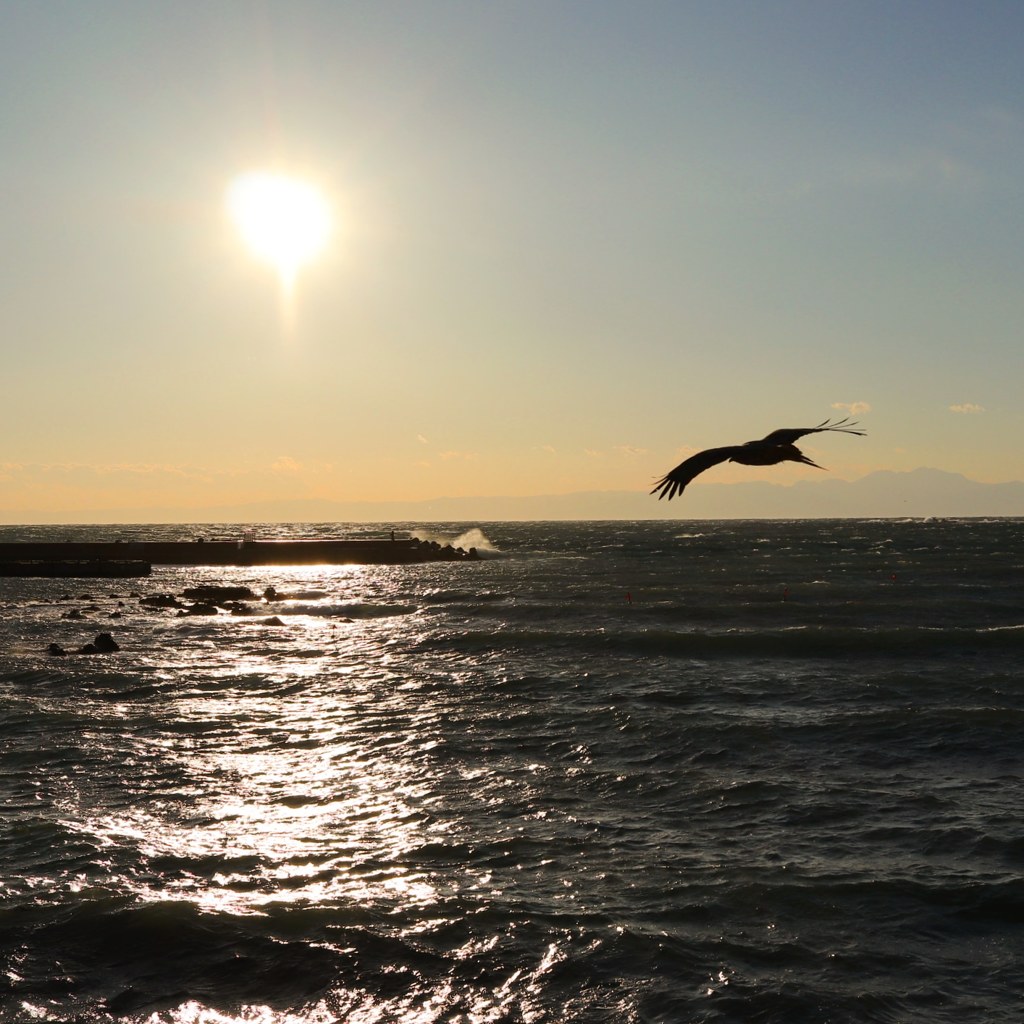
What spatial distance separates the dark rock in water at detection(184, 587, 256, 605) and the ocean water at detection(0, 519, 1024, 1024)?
21.5 metres

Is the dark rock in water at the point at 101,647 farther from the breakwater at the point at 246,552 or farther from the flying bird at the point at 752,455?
the breakwater at the point at 246,552

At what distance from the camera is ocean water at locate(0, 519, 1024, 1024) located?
31.9 feet

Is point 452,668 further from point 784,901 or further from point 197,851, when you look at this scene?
point 784,901

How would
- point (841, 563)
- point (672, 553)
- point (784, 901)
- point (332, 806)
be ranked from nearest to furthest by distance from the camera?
point (784, 901)
point (332, 806)
point (841, 563)
point (672, 553)

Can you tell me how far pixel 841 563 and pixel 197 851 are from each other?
8227cm

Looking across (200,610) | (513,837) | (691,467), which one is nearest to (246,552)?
(200,610)

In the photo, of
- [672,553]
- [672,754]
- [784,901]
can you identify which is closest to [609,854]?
→ [784,901]

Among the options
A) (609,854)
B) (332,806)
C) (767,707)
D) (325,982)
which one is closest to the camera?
(325,982)

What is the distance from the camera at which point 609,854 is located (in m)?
13.2

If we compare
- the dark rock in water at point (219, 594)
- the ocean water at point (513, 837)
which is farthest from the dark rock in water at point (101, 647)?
the dark rock in water at point (219, 594)

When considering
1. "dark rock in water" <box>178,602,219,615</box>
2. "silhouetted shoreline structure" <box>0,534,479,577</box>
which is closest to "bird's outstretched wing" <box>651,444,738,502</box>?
"dark rock in water" <box>178,602,219,615</box>

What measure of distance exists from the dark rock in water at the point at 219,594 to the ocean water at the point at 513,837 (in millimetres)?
21499

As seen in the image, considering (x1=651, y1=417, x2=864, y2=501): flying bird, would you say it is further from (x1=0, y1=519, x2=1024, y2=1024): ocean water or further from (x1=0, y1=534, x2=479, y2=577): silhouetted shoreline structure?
(x1=0, y1=534, x2=479, y2=577): silhouetted shoreline structure

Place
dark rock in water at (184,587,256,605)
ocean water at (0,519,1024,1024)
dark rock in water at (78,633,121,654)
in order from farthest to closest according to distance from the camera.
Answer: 1. dark rock in water at (184,587,256,605)
2. dark rock in water at (78,633,121,654)
3. ocean water at (0,519,1024,1024)
